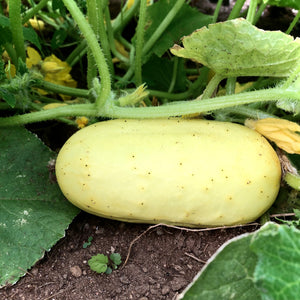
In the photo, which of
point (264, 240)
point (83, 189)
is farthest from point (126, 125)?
point (264, 240)

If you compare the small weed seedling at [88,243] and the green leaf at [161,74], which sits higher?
the green leaf at [161,74]

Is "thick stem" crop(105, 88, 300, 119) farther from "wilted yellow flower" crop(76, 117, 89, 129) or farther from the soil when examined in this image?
the soil

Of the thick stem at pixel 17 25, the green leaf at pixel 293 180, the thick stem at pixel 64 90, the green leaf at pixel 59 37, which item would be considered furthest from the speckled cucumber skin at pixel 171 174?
the green leaf at pixel 59 37

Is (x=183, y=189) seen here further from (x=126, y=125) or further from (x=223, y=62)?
(x=223, y=62)

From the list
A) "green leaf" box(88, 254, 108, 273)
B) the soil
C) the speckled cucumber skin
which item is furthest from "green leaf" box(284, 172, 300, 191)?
"green leaf" box(88, 254, 108, 273)

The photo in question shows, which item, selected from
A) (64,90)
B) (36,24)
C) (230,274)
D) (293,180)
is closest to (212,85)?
(293,180)

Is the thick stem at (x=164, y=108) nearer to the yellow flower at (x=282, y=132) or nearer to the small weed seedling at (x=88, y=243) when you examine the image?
the yellow flower at (x=282, y=132)
